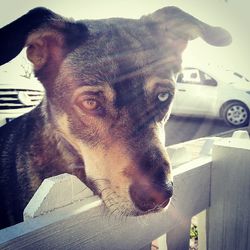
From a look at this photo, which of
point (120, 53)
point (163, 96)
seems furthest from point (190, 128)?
point (120, 53)

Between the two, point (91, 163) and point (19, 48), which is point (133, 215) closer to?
point (91, 163)

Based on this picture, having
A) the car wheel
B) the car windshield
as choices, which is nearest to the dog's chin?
the car wheel

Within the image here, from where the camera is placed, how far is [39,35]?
2.10 metres

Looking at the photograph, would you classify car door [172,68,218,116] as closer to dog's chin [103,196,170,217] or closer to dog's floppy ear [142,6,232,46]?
dog's floppy ear [142,6,232,46]

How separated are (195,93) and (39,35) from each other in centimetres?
846

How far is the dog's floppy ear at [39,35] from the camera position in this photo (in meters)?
1.89

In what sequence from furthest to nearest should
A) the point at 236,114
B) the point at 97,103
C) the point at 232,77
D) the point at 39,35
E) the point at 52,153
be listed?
1. the point at 232,77
2. the point at 236,114
3. the point at 52,153
4. the point at 39,35
5. the point at 97,103

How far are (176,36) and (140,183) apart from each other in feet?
5.04

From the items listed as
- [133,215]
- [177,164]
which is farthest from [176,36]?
[133,215]

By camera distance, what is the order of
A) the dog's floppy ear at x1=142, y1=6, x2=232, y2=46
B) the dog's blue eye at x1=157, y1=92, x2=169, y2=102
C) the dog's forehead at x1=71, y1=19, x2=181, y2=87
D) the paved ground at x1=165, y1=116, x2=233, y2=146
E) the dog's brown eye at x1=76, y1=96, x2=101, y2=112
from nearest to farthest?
the dog's brown eye at x1=76, y1=96, x2=101, y2=112
the dog's forehead at x1=71, y1=19, x2=181, y2=87
the dog's blue eye at x1=157, y1=92, x2=169, y2=102
the dog's floppy ear at x1=142, y1=6, x2=232, y2=46
the paved ground at x1=165, y1=116, x2=233, y2=146

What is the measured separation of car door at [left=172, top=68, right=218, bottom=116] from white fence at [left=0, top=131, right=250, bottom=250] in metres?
7.88

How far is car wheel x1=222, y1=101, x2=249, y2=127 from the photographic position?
10.3 metres

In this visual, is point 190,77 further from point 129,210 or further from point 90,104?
point 129,210

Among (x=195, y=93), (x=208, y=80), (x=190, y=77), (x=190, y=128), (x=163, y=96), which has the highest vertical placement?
(x=163, y=96)
